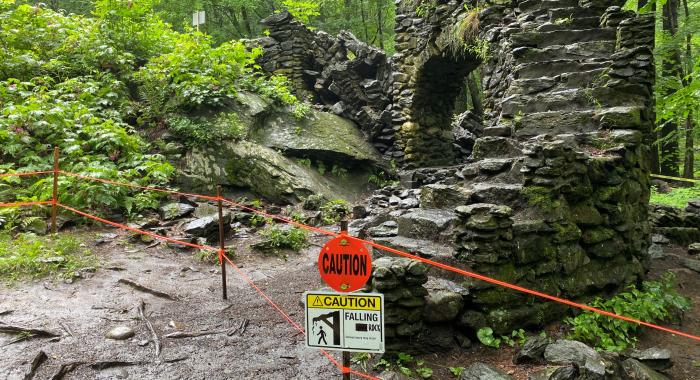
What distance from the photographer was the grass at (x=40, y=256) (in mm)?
5125

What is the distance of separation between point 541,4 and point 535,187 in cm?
513

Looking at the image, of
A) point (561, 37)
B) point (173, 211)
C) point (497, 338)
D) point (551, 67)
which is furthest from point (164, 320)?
point (561, 37)

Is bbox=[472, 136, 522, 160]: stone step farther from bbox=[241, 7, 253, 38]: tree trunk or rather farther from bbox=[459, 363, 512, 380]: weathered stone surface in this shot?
bbox=[241, 7, 253, 38]: tree trunk

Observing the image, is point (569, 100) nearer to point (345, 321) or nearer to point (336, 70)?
point (345, 321)

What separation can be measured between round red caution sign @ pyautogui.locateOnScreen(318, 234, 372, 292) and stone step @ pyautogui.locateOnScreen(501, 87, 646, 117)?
4.85 metres

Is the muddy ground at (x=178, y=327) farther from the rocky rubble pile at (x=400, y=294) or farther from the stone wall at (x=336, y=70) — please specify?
the stone wall at (x=336, y=70)

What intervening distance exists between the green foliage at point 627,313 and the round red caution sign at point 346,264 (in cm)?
298

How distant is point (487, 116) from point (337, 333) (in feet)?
22.4

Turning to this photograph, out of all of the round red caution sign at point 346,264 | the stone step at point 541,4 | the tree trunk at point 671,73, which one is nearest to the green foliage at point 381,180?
the stone step at point 541,4

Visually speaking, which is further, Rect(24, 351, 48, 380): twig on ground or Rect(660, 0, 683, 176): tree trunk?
Rect(660, 0, 683, 176): tree trunk

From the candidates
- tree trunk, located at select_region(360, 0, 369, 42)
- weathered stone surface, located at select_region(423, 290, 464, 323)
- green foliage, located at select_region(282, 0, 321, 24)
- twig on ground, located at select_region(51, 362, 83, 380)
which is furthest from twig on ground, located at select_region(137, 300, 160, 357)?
tree trunk, located at select_region(360, 0, 369, 42)

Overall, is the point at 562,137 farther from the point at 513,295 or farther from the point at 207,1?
the point at 207,1

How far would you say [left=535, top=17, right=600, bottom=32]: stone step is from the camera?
766cm

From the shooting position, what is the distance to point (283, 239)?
24.2ft
